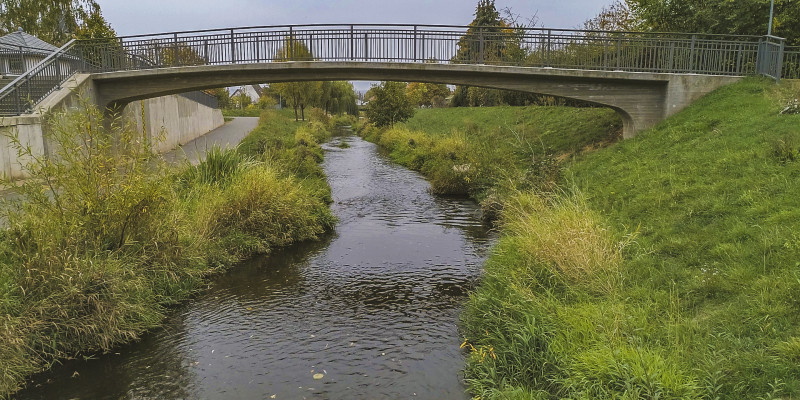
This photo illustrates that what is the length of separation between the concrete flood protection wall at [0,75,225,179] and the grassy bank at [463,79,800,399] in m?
5.47

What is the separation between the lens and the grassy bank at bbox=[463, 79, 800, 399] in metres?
4.73

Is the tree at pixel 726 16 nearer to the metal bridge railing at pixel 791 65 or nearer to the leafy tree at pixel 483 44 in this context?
the metal bridge railing at pixel 791 65

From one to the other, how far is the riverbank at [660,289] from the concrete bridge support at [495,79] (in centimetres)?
548

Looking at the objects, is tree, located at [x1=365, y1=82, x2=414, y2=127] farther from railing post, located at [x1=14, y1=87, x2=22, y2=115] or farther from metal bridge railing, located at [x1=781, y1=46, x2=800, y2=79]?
railing post, located at [x1=14, y1=87, x2=22, y2=115]

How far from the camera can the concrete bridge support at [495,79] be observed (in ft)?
55.5

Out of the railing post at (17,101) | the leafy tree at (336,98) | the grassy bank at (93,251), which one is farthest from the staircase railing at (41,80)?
the leafy tree at (336,98)

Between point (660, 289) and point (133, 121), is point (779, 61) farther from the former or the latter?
point (133, 121)

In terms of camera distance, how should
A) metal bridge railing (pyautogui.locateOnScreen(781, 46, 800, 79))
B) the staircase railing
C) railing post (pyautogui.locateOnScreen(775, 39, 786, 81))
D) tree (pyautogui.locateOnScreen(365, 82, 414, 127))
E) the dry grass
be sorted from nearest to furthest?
1. the dry grass
2. the staircase railing
3. railing post (pyautogui.locateOnScreen(775, 39, 786, 81))
4. metal bridge railing (pyautogui.locateOnScreen(781, 46, 800, 79))
5. tree (pyautogui.locateOnScreen(365, 82, 414, 127))

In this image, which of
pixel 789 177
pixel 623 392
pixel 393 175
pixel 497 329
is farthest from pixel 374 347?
pixel 393 175

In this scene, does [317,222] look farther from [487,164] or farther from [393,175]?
[393,175]

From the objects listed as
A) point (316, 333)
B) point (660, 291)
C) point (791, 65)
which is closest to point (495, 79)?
point (791, 65)

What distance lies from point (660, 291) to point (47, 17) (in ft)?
146

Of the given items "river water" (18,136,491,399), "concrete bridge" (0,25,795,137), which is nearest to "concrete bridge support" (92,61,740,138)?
"concrete bridge" (0,25,795,137)

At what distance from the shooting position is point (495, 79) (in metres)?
17.5
